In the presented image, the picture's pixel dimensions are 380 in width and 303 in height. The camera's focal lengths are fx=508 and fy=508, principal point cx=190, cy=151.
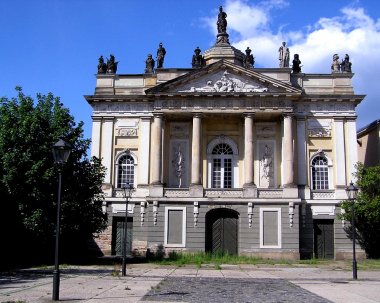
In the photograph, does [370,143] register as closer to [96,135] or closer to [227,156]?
[227,156]

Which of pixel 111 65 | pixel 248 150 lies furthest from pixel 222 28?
pixel 248 150

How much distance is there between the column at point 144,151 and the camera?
39156 mm

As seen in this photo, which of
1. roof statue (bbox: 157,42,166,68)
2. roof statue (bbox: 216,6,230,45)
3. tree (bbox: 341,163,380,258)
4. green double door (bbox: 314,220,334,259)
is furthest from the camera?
roof statue (bbox: 216,6,230,45)

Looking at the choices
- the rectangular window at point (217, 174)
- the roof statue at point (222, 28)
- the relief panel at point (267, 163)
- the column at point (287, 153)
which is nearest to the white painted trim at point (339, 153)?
the column at point (287, 153)

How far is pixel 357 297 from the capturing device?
48.8 feet

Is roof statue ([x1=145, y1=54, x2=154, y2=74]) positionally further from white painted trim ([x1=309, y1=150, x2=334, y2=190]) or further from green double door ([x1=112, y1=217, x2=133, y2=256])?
white painted trim ([x1=309, y1=150, x2=334, y2=190])

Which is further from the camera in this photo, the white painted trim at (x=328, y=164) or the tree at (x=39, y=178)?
the white painted trim at (x=328, y=164)

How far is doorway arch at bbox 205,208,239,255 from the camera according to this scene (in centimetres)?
3728

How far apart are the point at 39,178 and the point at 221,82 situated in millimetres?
16943

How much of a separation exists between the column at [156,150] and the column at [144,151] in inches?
55.1

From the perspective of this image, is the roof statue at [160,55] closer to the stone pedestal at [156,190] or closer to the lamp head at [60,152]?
the stone pedestal at [156,190]

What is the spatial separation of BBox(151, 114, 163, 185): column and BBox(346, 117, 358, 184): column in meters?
14.3

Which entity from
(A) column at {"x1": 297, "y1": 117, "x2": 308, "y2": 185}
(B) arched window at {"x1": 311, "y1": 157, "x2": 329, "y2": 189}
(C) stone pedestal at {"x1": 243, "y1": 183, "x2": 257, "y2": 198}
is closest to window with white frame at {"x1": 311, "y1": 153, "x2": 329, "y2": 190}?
(B) arched window at {"x1": 311, "y1": 157, "x2": 329, "y2": 189}

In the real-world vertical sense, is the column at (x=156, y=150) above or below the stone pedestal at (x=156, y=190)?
above
